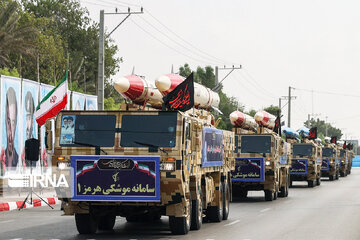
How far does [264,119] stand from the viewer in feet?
105

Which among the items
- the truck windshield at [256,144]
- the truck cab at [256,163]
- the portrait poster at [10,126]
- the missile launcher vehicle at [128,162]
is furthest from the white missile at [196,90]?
the portrait poster at [10,126]

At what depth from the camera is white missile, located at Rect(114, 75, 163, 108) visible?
16.0m

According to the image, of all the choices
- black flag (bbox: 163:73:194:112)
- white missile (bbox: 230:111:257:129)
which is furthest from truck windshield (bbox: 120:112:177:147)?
white missile (bbox: 230:111:257:129)

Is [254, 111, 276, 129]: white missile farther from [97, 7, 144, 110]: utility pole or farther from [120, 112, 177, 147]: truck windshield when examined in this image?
[120, 112, 177, 147]: truck windshield

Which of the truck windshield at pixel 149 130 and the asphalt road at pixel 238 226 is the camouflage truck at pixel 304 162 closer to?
the asphalt road at pixel 238 226

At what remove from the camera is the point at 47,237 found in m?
14.8

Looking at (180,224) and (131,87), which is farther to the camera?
(131,87)

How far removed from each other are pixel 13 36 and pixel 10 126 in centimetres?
2333

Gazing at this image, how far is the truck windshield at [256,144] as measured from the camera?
1067 inches

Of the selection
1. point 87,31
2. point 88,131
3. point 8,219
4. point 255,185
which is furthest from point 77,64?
point 88,131

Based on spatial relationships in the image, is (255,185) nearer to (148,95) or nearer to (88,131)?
(148,95)

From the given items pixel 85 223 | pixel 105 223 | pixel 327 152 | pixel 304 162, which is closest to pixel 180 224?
pixel 85 223

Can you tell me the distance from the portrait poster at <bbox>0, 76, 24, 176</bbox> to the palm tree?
2082 centimetres

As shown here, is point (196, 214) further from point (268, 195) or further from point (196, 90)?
point (268, 195)
